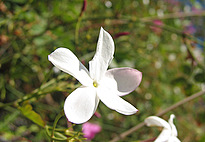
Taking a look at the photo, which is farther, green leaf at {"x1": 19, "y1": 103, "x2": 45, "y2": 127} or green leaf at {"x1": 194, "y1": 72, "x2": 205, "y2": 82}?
green leaf at {"x1": 194, "y1": 72, "x2": 205, "y2": 82}

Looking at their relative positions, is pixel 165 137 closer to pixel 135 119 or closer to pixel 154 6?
pixel 135 119

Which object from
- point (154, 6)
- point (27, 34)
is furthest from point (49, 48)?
point (154, 6)

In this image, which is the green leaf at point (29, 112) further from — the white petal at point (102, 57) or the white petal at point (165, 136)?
the white petal at point (165, 136)

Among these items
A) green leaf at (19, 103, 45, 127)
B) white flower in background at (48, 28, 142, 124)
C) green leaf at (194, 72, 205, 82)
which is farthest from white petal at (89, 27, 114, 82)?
green leaf at (194, 72, 205, 82)

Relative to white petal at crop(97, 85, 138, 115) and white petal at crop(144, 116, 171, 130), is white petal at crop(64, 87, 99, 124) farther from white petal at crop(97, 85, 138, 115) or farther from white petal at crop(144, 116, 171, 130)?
white petal at crop(144, 116, 171, 130)

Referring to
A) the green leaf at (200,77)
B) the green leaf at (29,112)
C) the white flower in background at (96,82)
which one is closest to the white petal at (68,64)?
the white flower in background at (96,82)

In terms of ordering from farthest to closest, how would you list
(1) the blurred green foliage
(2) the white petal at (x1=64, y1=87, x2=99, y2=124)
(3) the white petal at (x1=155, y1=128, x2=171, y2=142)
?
1. (1) the blurred green foliage
2. (3) the white petal at (x1=155, y1=128, x2=171, y2=142)
3. (2) the white petal at (x1=64, y1=87, x2=99, y2=124)

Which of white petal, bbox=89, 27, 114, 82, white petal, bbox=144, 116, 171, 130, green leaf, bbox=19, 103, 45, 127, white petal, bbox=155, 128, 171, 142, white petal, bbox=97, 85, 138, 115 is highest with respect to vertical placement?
white petal, bbox=89, 27, 114, 82
